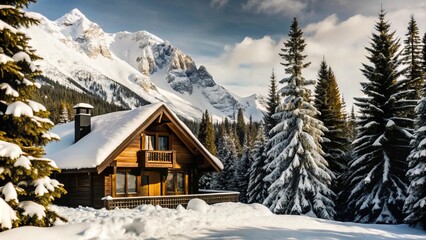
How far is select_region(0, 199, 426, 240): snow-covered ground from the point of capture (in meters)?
12.5

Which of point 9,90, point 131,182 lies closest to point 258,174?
point 131,182

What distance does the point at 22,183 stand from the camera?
1166cm

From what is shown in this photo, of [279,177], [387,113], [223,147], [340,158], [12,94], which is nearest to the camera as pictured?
[12,94]

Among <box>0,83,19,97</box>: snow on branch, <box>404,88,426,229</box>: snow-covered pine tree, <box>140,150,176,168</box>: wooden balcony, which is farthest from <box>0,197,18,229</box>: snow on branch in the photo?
<box>404,88,426,229</box>: snow-covered pine tree

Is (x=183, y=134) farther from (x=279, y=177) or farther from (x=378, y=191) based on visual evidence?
(x=378, y=191)

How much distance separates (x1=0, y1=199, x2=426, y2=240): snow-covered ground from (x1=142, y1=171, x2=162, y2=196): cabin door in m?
8.13

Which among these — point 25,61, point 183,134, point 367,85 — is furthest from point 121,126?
point 367,85

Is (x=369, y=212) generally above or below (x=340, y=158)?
below

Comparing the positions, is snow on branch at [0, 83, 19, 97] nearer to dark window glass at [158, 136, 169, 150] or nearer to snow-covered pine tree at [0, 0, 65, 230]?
snow-covered pine tree at [0, 0, 65, 230]

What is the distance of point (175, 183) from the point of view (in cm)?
2941

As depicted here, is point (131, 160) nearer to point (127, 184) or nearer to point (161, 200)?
point (127, 184)

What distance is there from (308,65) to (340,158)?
26.5 feet

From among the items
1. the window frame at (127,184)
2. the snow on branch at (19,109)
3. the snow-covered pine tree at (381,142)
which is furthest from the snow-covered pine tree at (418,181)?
the snow on branch at (19,109)

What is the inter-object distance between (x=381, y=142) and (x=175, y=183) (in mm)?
13705
